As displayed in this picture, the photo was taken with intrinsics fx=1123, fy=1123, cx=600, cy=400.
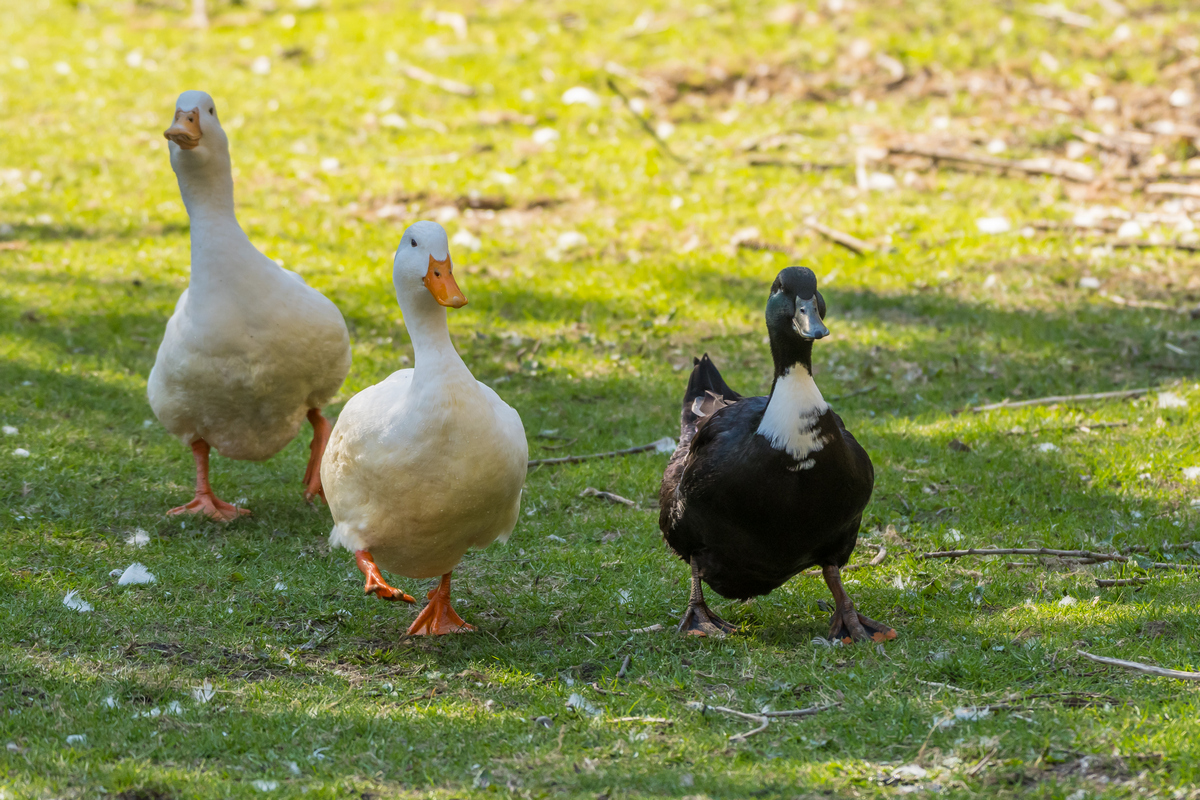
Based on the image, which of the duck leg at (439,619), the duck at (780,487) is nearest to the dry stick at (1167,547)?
the duck at (780,487)

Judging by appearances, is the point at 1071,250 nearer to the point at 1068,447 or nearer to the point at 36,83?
the point at 1068,447

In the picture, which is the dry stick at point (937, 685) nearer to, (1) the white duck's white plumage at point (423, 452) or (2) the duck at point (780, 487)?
(2) the duck at point (780, 487)

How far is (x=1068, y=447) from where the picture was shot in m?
6.99

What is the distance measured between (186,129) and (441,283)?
96.7 inches

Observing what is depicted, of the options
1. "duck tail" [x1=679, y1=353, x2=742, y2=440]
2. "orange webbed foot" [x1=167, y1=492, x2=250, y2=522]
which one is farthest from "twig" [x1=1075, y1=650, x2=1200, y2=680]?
"orange webbed foot" [x1=167, y1=492, x2=250, y2=522]

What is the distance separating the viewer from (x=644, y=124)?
13.6 m

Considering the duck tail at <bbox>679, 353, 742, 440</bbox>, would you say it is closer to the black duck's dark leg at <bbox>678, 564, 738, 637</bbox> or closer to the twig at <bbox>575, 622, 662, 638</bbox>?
the black duck's dark leg at <bbox>678, 564, 738, 637</bbox>

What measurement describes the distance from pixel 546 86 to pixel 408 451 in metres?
11.0

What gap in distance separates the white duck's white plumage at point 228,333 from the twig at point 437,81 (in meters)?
8.58

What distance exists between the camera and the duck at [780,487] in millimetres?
4539

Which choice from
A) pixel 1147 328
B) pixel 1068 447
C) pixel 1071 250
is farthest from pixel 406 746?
pixel 1071 250

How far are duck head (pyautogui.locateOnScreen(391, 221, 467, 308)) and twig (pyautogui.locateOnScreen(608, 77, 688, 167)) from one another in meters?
8.33

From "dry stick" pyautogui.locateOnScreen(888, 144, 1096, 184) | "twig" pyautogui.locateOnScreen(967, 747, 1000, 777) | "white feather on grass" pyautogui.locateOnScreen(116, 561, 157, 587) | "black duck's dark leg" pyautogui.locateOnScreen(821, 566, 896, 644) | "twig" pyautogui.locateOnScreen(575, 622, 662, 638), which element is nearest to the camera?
"twig" pyautogui.locateOnScreen(967, 747, 1000, 777)

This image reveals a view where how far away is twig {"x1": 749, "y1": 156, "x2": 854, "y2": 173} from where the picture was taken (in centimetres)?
1221
